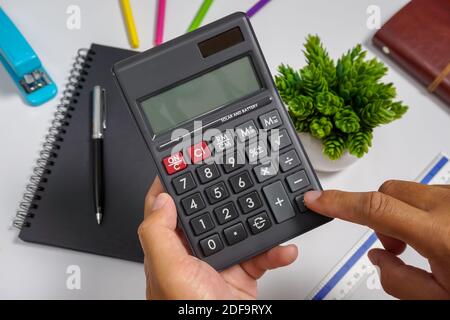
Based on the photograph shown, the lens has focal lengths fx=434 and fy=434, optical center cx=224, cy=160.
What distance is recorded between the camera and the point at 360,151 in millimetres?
486

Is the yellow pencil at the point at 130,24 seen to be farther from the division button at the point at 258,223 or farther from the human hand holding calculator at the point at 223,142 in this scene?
the division button at the point at 258,223

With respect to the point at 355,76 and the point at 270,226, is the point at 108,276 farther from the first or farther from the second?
the point at 355,76

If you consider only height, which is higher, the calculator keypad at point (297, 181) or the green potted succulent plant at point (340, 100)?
the green potted succulent plant at point (340, 100)

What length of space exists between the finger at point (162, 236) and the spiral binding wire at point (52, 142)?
24cm

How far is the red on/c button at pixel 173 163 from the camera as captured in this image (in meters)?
0.47

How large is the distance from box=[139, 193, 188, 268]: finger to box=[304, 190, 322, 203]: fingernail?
140mm

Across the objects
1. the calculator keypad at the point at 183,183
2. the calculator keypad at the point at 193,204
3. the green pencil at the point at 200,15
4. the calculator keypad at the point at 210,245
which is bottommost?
the calculator keypad at the point at 210,245

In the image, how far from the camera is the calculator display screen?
47 centimetres

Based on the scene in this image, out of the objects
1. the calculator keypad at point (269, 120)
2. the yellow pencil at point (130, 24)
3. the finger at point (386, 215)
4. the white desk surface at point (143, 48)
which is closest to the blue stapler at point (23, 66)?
the white desk surface at point (143, 48)

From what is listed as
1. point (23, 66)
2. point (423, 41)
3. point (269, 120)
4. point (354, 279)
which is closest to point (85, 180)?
point (23, 66)

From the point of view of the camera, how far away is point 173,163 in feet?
1.54

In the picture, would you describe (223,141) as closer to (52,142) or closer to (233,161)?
(233,161)

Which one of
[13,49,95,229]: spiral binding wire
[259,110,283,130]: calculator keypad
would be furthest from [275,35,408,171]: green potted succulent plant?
[13,49,95,229]: spiral binding wire

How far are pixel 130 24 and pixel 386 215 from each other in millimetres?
481
